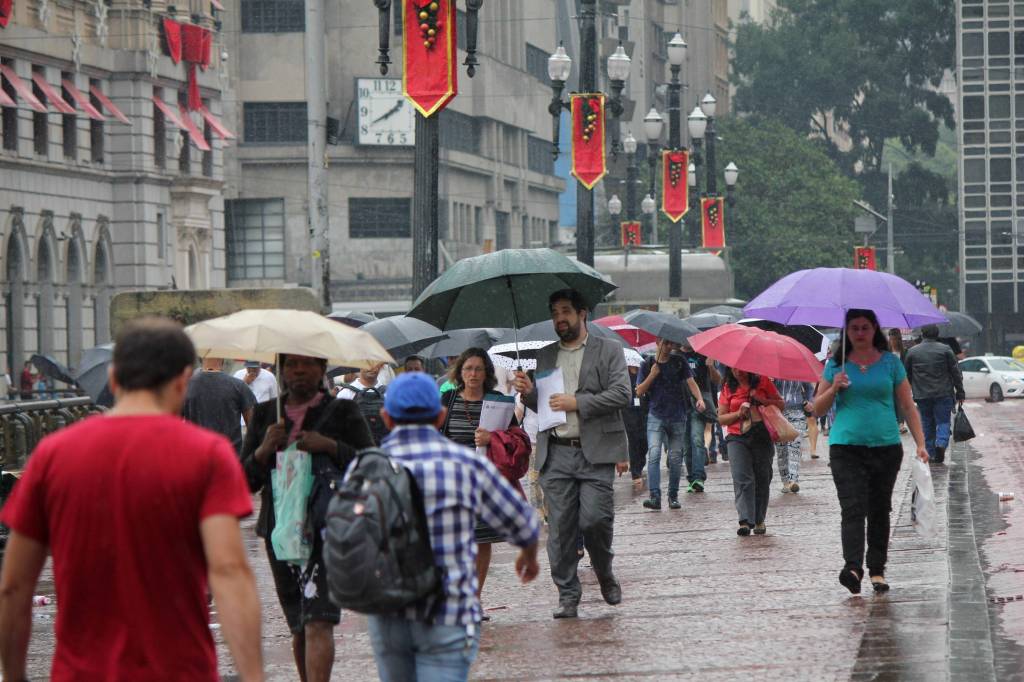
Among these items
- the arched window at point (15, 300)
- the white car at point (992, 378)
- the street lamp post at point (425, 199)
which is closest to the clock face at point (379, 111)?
the white car at point (992, 378)

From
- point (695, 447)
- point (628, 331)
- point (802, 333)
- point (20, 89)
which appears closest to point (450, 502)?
point (802, 333)

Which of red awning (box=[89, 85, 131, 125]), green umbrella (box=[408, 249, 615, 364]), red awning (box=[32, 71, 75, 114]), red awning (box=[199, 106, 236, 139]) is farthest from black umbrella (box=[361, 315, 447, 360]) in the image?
red awning (box=[199, 106, 236, 139])

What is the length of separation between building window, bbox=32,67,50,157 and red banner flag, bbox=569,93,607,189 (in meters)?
20.2

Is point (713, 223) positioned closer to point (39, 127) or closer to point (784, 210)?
point (39, 127)

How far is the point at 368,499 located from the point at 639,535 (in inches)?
415

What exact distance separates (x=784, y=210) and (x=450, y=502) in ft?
269

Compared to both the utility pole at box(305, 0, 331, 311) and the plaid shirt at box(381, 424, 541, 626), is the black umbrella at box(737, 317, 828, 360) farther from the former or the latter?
the utility pole at box(305, 0, 331, 311)

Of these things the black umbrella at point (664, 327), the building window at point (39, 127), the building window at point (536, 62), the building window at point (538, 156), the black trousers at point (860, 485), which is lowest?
the black trousers at point (860, 485)

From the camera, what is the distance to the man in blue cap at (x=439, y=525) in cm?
620

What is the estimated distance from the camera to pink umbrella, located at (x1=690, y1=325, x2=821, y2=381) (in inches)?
583

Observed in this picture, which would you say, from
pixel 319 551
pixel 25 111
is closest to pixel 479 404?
pixel 319 551

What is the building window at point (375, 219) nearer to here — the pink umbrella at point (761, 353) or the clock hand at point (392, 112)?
the clock hand at point (392, 112)

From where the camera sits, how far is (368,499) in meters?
6.09

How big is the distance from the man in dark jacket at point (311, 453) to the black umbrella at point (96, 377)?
885 centimetres
